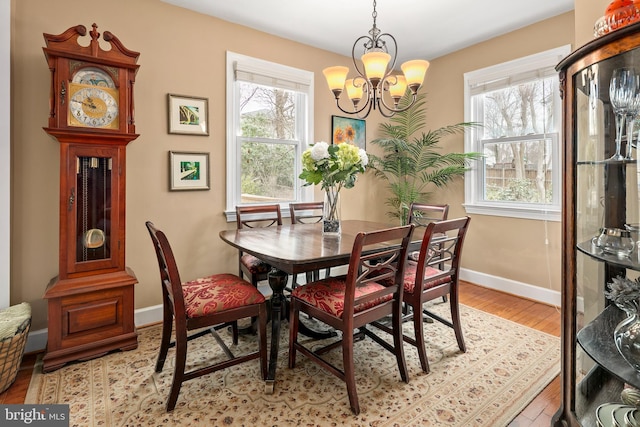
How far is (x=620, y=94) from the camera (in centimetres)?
119

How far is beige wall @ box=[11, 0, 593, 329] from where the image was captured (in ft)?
7.64

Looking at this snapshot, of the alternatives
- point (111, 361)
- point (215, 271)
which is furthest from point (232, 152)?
point (111, 361)

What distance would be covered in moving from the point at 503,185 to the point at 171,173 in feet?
11.1

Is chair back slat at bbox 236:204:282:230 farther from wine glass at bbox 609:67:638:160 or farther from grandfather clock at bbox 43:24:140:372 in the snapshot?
wine glass at bbox 609:67:638:160

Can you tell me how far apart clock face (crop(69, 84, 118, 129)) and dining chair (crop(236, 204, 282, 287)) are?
1.19 meters

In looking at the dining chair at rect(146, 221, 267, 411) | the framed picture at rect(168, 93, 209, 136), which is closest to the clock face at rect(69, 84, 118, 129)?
the framed picture at rect(168, 93, 209, 136)

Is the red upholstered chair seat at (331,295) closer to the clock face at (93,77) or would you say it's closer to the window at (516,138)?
the clock face at (93,77)

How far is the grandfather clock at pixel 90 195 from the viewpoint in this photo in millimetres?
2115

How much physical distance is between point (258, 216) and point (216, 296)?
147 centimetres

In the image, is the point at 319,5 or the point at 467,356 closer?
the point at 467,356

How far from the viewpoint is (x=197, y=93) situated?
9.86ft

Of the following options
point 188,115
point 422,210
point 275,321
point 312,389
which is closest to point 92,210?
point 188,115

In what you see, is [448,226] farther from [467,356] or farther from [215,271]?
[215,271]

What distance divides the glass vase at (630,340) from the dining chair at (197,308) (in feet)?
5.11
